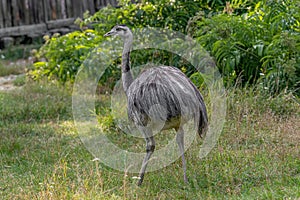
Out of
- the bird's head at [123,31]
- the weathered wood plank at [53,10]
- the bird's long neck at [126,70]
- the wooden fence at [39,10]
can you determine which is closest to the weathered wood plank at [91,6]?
the wooden fence at [39,10]

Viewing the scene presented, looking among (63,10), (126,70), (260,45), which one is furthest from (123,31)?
(63,10)

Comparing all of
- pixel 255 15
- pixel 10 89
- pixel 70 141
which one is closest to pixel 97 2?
pixel 10 89

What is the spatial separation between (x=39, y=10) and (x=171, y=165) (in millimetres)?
10505

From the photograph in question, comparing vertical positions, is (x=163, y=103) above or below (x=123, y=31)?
below

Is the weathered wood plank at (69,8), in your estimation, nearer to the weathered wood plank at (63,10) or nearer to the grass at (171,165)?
the weathered wood plank at (63,10)

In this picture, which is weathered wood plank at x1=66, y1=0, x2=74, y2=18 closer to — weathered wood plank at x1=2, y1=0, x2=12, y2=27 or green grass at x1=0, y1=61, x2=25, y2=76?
weathered wood plank at x1=2, y1=0, x2=12, y2=27

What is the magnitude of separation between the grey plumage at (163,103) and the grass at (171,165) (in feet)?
1.15

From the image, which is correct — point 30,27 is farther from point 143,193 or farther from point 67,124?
point 143,193

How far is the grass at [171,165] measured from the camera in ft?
18.7

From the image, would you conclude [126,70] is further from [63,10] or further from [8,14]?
[63,10]

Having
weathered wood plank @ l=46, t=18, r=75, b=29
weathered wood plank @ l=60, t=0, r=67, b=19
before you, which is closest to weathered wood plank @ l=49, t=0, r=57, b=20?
weathered wood plank @ l=46, t=18, r=75, b=29

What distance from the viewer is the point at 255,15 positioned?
9.47 meters

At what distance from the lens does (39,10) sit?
1633 cm

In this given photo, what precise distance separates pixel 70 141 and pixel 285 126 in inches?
105
